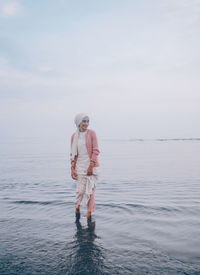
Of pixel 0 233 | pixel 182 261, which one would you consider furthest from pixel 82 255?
pixel 0 233

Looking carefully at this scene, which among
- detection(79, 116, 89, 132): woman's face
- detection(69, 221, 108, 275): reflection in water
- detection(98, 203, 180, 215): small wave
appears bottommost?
detection(69, 221, 108, 275): reflection in water

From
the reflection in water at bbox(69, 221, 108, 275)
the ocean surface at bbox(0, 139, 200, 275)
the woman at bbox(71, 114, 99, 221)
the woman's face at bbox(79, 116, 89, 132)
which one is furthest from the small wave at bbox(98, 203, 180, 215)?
the woman's face at bbox(79, 116, 89, 132)

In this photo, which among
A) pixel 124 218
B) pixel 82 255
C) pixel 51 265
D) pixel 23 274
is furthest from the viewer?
pixel 124 218

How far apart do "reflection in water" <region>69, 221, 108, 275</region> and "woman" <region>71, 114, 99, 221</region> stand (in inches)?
32.7

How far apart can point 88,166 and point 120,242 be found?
197 cm

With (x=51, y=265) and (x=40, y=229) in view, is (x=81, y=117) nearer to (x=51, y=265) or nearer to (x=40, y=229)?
(x=40, y=229)

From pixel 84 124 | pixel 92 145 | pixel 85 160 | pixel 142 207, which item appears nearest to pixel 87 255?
pixel 85 160

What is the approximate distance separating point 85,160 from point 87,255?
7.78ft

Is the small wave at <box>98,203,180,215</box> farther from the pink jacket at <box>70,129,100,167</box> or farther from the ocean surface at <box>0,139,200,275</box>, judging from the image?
the pink jacket at <box>70,129,100,167</box>

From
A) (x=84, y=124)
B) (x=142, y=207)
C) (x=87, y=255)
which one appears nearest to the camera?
(x=87, y=255)

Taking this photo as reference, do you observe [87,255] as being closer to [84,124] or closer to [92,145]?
[92,145]

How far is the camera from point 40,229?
5.76 m

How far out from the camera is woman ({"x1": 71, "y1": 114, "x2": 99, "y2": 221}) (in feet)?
19.6

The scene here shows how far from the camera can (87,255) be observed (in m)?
4.29
